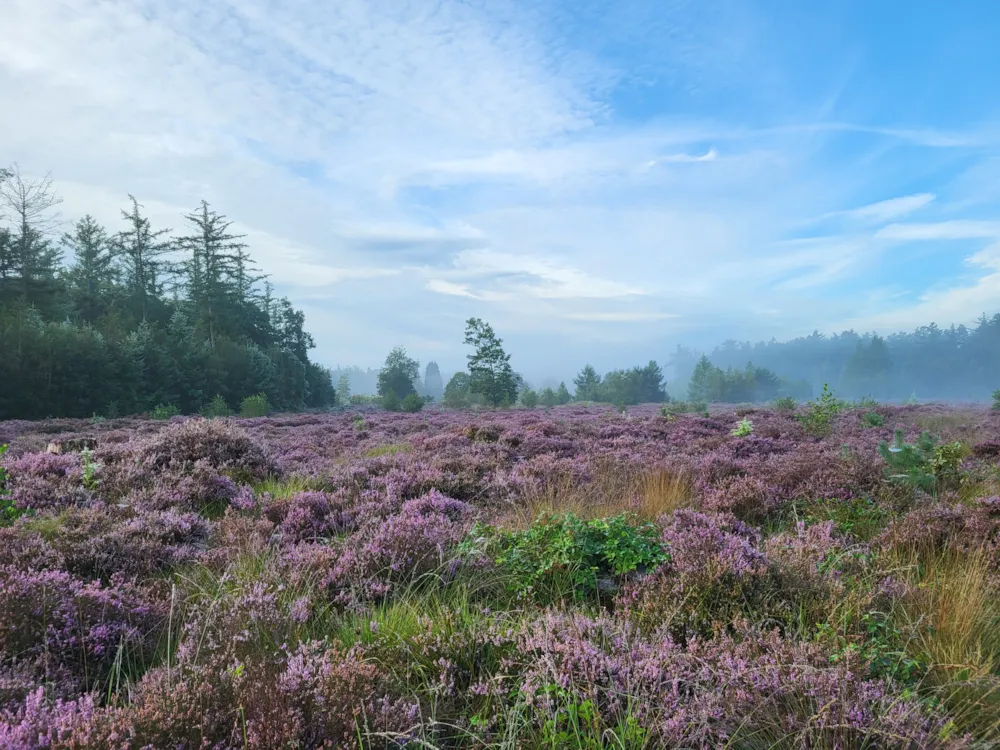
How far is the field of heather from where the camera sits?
1.99 metres

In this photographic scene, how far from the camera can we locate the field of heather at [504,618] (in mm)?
1994

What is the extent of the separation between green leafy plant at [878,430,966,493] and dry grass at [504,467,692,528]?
96.7 inches

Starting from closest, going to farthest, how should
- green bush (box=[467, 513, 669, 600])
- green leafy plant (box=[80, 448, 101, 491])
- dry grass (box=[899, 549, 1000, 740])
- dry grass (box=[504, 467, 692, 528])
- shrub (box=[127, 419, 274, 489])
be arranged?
dry grass (box=[899, 549, 1000, 740]) → green bush (box=[467, 513, 669, 600]) → dry grass (box=[504, 467, 692, 528]) → green leafy plant (box=[80, 448, 101, 491]) → shrub (box=[127, 419, 274, 489])

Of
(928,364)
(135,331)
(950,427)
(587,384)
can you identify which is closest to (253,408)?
(135,331)

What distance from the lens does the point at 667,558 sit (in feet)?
11.6

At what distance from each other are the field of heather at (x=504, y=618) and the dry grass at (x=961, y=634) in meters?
0.02

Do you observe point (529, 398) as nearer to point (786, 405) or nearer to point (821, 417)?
point (786, 405)

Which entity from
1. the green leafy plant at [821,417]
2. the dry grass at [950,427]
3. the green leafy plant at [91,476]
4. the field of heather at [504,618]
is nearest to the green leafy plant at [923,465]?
the field of heather at [504,618]

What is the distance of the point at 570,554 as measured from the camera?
378 cm

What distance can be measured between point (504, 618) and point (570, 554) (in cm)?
91

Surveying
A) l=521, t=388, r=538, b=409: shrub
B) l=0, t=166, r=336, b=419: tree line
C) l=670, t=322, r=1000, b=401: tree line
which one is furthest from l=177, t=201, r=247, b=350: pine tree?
l=670, t=322, r=1000, b=401: tree line

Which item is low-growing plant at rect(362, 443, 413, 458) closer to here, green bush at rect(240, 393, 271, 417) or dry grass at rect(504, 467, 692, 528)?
dry grass at rect(504, 467, 692, 528)

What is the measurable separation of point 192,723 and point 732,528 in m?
4.22

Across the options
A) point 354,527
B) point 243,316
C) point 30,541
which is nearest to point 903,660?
point 354,527
